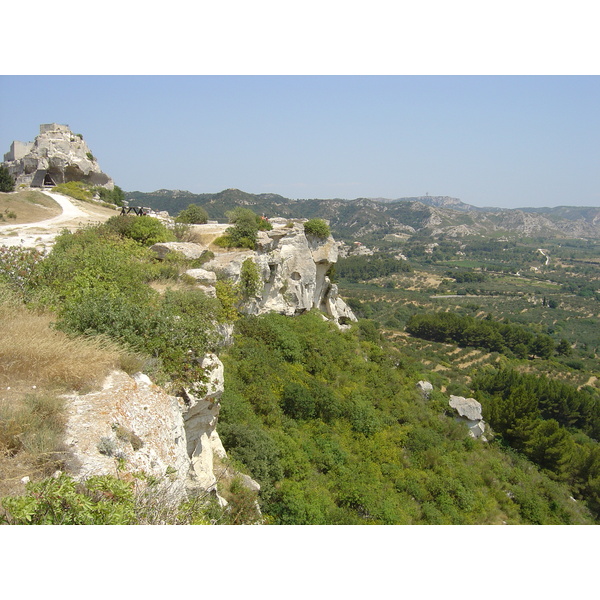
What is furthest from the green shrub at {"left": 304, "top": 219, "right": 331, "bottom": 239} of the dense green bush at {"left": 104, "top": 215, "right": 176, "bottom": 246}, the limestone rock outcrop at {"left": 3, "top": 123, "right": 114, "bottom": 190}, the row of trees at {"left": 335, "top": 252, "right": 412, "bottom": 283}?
the row of trees at {"left": 335, "top": 252, "right": 412, "bottom": 283}

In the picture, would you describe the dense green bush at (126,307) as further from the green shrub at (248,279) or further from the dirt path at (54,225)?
the green shrub at (248,279)

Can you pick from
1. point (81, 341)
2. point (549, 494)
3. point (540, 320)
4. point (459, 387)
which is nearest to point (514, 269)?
point (540, 320)

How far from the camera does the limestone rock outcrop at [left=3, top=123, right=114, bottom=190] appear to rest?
109ft

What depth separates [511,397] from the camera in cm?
2383

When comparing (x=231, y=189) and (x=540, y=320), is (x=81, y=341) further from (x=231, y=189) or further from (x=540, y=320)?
(x=231, y=189)

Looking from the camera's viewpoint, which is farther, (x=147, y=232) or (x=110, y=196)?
(x=110, y=196)

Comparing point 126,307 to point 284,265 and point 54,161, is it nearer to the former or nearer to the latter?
point 284,265

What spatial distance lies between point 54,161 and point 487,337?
5217 cm

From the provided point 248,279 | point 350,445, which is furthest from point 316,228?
point 350,445

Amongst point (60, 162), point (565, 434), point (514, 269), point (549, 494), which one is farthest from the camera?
point (514, 269)

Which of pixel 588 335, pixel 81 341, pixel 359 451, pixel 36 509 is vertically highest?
pixel 81 341

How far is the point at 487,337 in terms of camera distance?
169 feet

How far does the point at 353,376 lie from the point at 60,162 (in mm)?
31945

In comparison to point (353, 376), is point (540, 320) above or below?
below
